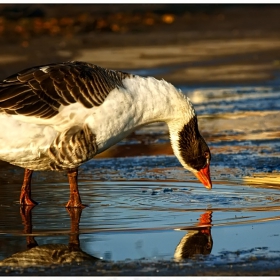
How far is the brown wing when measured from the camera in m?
8.39

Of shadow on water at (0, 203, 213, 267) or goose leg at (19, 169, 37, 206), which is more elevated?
goose leg at (19, 169, 37, 206)

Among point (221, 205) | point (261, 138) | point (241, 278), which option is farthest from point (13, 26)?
point (241, 278)

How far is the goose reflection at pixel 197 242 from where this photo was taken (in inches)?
276

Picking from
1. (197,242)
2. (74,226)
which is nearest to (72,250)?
(74,226)

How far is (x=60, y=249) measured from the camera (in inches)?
285

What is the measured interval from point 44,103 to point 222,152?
3.83 m

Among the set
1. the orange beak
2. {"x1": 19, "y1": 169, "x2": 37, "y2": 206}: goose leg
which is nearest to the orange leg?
{"x1": 19, "y1": 169, "x2": 37, "y2": 206}: goose leg

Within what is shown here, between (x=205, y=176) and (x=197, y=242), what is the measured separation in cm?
209

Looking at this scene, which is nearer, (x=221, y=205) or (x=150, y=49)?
(x=221, y=205)

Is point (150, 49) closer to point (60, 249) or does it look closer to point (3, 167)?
point (3, 167)

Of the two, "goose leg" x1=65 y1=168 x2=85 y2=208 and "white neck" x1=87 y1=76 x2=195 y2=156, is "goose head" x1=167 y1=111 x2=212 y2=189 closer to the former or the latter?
"white neck" x1=87 y1=76 x2=195 y2=156

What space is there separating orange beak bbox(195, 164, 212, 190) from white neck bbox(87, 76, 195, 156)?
32 cm

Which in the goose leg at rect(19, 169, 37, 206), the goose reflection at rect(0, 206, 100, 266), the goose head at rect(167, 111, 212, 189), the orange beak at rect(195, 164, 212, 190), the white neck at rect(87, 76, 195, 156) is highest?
the white neck at rect(87, 76, 195, 156)

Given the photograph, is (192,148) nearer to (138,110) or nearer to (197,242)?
(138,110)
